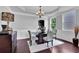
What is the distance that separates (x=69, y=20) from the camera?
236 centimetres

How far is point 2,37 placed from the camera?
7.09 ft

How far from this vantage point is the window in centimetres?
231

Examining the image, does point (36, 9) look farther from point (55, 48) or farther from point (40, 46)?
point (55, 48)

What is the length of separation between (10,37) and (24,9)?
687 mm

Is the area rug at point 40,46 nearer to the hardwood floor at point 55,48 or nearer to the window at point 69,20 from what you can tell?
the hardwood floor at point 55,48

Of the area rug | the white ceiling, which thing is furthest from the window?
the area rug

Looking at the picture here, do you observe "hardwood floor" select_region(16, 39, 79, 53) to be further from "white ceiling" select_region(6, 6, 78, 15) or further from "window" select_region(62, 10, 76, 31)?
"white ceiling" select_region(6, 6, 78, 15)

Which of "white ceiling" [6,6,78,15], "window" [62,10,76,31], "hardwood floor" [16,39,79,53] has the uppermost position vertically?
"white ceiling" [6,6,78,15]

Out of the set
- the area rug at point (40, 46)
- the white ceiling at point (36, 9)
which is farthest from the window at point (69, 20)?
the area rug at point (40, 46)

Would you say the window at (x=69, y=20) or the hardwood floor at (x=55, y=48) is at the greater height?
the window at (x=69, y=20)

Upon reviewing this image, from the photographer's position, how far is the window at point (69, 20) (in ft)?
7.57

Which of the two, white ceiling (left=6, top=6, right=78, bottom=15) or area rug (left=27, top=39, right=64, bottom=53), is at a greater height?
white ceiling (left=6, top=6, right=78, bottom=15)
